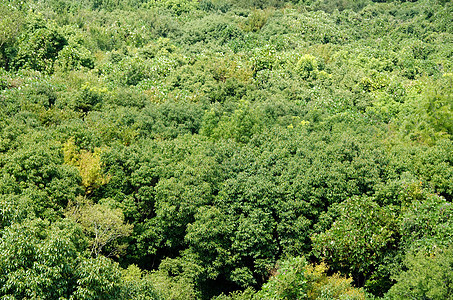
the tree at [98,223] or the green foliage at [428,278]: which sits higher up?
the green foliage at [428,278]

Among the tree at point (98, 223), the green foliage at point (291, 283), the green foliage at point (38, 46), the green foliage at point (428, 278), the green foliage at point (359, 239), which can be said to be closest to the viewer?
the green foliage at point (428, 278)

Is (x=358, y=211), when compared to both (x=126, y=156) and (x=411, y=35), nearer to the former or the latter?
(x=126, y=156)

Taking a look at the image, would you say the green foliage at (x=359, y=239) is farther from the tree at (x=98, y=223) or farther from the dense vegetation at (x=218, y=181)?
the tree at (x=98, y=223)

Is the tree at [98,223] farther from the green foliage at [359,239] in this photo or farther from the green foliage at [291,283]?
the green foliage at [359,239]

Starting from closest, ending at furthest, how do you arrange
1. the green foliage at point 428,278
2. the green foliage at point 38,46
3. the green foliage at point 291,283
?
the green foliage at point 428,278
the green foliage at point 291,283
the green foliage at point 38,46

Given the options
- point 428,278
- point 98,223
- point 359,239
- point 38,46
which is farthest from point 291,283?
point 38,46

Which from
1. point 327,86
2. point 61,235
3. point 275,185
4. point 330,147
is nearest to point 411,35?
point 327,86

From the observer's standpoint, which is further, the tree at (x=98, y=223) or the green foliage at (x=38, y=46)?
the green foliage at (x=38, y=46)

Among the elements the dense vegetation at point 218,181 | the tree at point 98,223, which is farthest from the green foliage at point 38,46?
the tree at point 98,223

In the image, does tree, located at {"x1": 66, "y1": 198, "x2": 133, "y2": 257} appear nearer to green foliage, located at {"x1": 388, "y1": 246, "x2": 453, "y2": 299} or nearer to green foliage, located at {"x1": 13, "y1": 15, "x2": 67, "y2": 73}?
green foliage, located at {"x1": 388, "y1": 246, "x2": 453, "y2": 299}
